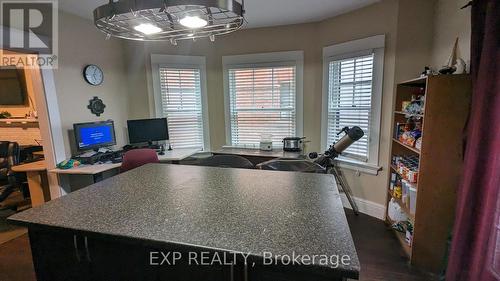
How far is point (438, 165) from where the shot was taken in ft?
6.20

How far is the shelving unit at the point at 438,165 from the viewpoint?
1.79 meters

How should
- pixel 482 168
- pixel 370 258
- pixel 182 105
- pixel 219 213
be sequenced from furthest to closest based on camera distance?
pixel 182 105 → pixel 370 258 → pixel 482 168 → pixel 219 213

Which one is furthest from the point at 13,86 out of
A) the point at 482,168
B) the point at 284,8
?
the point at 482,168

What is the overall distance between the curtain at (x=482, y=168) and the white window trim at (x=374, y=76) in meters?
1.19

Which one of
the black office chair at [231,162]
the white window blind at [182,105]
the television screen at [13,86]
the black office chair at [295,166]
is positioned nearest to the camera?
the black office chair at [295,166]

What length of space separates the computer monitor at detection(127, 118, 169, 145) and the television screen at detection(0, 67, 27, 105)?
2538 mm

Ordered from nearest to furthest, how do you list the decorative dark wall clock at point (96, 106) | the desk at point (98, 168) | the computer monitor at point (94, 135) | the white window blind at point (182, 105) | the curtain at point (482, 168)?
1. the curtain at point (482, 168)
2. the desk at point (98, 168)
3. the computer monitor at point (94, 135)
4. the decorative dark wall clock at point (96, 106)
5. the white window blind at point (182, 105)

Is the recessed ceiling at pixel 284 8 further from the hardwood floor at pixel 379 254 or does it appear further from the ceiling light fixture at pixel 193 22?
the hardwood floor at pixel 379 254

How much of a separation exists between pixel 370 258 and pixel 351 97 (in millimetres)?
1851

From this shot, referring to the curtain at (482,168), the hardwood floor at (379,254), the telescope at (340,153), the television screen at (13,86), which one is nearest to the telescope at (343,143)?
the telescope at (340,153)

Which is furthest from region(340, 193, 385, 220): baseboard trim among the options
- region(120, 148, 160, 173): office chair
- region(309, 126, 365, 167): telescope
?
region(120, 148, 160, 173): office chair

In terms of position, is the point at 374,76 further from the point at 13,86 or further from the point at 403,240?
the point at 13,86

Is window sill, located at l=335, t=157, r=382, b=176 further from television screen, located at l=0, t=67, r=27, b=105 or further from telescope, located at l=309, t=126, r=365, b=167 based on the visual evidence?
television screen, located at l=0, t=67, r=27, b=105

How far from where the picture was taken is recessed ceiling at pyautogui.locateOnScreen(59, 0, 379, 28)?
2.69 meters
